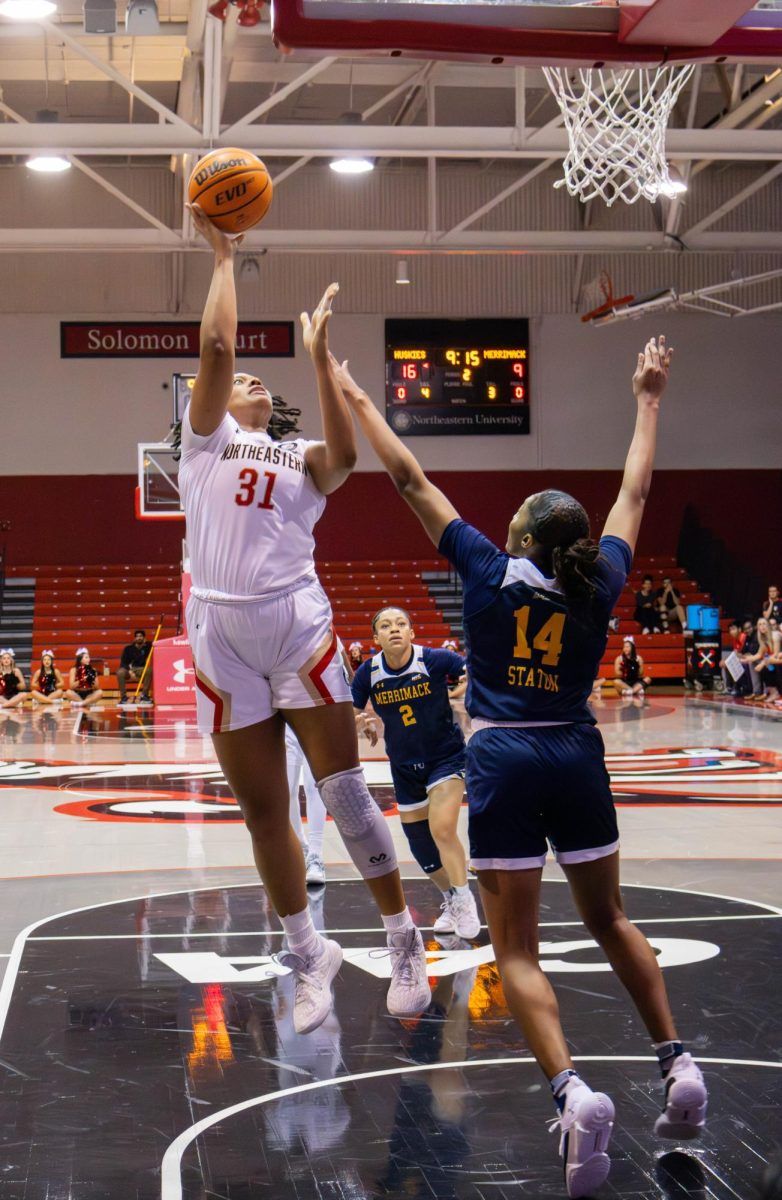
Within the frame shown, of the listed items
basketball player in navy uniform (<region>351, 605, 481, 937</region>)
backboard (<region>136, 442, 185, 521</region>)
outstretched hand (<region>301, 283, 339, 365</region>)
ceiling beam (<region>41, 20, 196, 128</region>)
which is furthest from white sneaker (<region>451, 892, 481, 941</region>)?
backboard (<region>136, 442, 185, 521</region>)

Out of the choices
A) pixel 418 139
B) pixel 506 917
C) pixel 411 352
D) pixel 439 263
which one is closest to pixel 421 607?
pixel 411 352

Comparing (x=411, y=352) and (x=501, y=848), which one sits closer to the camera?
(x=501, y=848)

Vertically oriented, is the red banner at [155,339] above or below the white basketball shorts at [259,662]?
above

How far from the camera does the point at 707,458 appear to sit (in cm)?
2805

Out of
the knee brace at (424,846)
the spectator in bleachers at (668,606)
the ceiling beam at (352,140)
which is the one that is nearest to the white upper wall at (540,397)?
the spectator in bleachers at (668,606)

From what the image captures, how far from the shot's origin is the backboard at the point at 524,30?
562cm

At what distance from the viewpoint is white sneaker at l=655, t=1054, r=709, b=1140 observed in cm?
361

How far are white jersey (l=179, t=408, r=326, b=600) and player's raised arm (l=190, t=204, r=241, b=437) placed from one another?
107 mm

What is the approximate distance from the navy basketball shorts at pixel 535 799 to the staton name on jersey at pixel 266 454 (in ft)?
3.80

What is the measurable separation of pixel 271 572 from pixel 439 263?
2401 cm

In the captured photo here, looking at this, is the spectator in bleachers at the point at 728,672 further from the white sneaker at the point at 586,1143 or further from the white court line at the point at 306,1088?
the white sneaker at the point at 586,1143

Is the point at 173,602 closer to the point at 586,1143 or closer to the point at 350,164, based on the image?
the point at 350,164

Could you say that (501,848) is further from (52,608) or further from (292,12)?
(52,608)

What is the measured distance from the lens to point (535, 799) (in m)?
3.69
